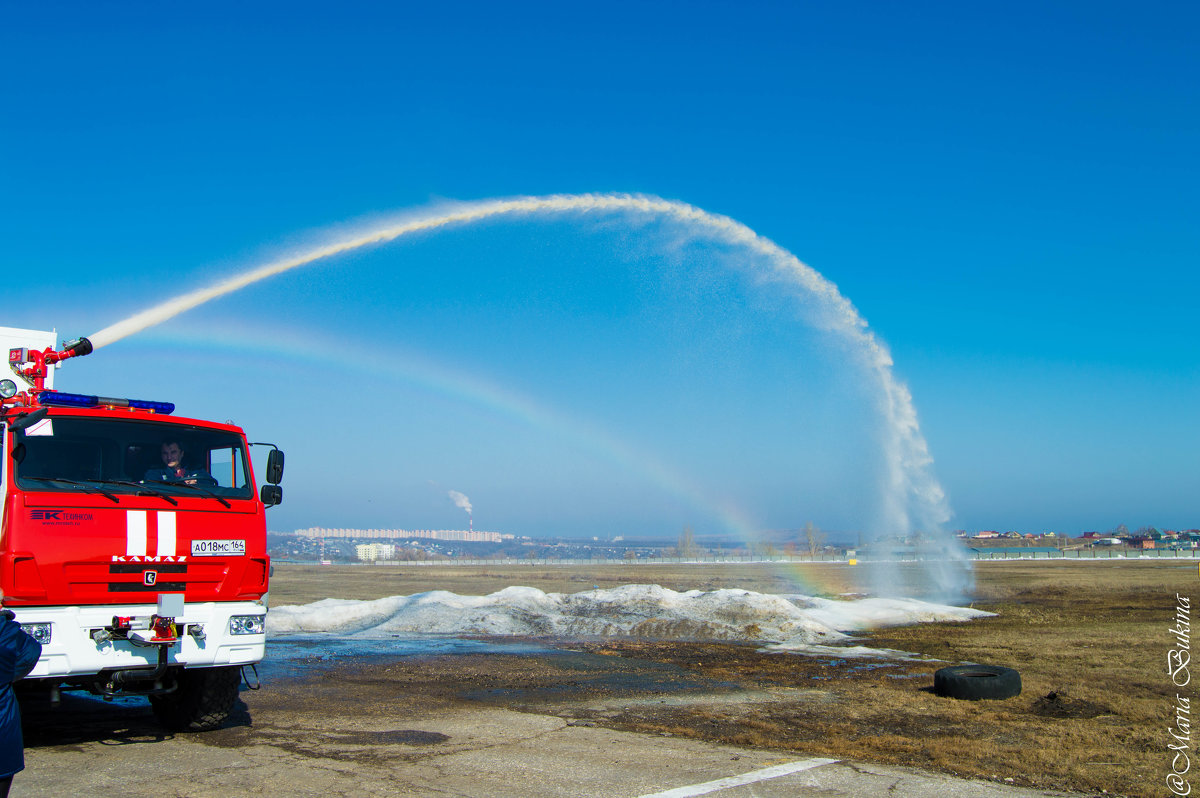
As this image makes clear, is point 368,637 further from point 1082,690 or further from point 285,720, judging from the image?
point 1082,690

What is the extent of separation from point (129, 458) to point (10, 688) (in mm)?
5365

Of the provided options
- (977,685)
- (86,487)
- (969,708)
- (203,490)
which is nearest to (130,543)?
(86,487)

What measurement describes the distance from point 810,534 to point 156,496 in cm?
12583

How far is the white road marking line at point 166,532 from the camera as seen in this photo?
31.9ft

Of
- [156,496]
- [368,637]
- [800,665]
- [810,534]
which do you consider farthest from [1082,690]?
[810,534]

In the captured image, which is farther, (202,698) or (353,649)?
(353,649)

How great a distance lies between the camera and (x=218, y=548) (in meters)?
10.2

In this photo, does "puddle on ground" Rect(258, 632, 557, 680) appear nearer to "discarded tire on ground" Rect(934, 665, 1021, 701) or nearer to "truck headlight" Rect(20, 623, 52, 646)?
"truck headlight" Rect(20, 623, 52, 646)

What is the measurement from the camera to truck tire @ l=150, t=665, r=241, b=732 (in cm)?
1066

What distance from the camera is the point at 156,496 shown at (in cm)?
988

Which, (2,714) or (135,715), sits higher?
(2,714)

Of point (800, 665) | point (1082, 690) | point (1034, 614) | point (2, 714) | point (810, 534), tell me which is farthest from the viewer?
point (810, 534)

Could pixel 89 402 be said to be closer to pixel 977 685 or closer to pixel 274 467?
pixel 274 467

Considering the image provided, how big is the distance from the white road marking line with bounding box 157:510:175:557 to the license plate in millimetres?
246
